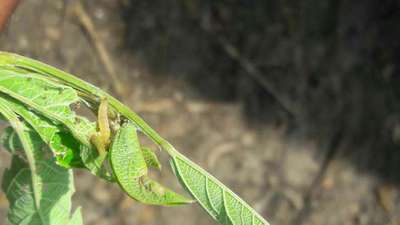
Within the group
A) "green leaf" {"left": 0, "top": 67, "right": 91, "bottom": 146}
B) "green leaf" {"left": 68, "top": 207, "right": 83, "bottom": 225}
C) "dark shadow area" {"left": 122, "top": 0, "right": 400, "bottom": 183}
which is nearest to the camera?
"green leaf" {"left": 0, "top": 67, "right": 91, "bottom": 146}

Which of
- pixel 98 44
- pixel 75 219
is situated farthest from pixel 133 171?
pixel 98 44

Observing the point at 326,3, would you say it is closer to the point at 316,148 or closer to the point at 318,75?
the point at 318,75

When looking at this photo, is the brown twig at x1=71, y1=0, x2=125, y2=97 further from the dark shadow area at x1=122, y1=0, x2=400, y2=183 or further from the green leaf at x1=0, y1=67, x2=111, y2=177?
the green leaf at x1=0, y1=67, x2=111, y2=177

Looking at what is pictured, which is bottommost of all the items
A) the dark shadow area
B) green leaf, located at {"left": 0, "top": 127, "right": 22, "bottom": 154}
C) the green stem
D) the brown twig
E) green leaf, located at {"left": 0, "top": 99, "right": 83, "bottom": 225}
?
green leaf, located at {"left": 0, "top": 99, "right": 83, "bottom": 225}

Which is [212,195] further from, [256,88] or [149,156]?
[256,88]

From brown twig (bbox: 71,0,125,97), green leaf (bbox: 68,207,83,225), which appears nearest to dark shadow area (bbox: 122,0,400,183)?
brown twig (bbox: 71,0,125,97)

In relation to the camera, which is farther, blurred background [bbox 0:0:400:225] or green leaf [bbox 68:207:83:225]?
blurred background [bbox 0:0:400:225]
